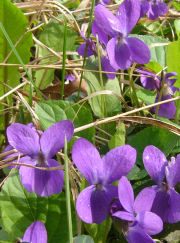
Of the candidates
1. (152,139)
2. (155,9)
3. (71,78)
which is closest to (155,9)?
(155,9)

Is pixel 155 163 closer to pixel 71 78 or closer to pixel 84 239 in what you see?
pixel 84 239

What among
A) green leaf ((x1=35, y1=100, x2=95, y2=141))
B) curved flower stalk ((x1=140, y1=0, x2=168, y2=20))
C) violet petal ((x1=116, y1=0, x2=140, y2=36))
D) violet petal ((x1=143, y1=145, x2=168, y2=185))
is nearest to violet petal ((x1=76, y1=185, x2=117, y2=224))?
violet petal ((x1=143, y1=145, x2=168, y2=185))

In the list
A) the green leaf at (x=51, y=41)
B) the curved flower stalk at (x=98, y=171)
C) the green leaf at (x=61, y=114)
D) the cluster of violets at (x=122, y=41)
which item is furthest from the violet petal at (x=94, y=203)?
the green leaf at (x=51, y=41)

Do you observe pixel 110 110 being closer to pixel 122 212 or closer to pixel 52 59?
pixel 52 59

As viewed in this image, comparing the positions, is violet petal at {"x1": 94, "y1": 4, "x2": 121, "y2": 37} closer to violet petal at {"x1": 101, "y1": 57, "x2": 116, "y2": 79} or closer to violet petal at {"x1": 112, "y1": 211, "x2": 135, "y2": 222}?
violet petal at {"x1": 101, "y1": 57, "x2": 116, "y2": 79}

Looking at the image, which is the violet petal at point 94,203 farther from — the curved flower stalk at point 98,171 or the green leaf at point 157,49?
the green leaf at point 157,49

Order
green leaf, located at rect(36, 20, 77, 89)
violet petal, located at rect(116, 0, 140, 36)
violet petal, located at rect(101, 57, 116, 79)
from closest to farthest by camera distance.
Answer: violet petal, located at rect(116, 0, 140, 36) < violet petal, located at rect(101, 57, 116, 79) < green leaf, located at rect(36, 20, 77, 89)

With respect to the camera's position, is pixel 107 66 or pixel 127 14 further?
pixel 107 66
